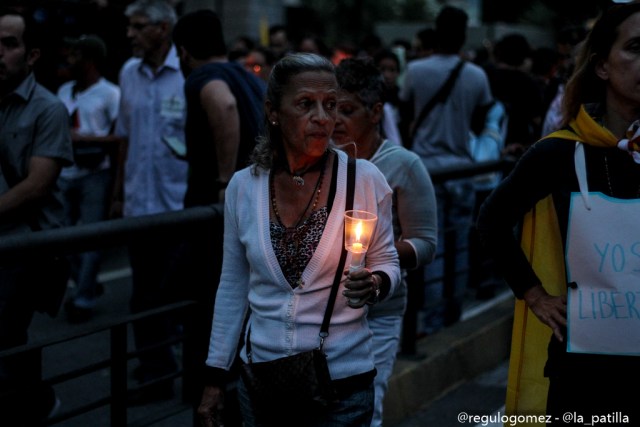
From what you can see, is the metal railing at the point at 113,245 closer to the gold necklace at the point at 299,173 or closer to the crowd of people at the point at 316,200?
the crowd of people at the point at 316,200

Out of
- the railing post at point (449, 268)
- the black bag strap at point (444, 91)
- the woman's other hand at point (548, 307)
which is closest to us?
the woman's other hand at point (548, 307)

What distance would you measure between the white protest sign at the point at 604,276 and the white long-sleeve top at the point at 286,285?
23.4 inches

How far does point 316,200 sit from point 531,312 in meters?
0.79

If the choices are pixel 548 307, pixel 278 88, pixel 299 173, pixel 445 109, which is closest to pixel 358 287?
pixel 299 173

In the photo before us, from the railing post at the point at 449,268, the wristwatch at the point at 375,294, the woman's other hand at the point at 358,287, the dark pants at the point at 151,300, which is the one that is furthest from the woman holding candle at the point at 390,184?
the railing post at the point at 449,268

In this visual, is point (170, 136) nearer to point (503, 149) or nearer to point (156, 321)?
point (156, 321)

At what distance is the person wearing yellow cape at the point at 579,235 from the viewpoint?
2984 millimetres

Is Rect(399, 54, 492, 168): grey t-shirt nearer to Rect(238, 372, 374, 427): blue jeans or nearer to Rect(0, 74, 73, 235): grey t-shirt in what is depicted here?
Rect(0, 74, 73, 235): grey t-shirt

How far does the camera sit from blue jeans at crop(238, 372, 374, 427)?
3.16m

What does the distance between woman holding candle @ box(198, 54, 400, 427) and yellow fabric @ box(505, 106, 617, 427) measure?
444 millimetres

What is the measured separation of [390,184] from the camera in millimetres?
4238

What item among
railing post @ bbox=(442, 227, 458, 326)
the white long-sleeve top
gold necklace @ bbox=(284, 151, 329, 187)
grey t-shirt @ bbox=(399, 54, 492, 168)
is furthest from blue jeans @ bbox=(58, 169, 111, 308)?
gold necklace @ bbox=(284, 151, 329, 187)

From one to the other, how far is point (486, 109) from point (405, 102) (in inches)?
24.8

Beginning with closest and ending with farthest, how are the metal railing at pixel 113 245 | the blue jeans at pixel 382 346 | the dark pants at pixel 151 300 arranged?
the metal railing at pixel 113 245 < the blue jeans at pixel 382 346 < the dark pants at pixel 151 300
